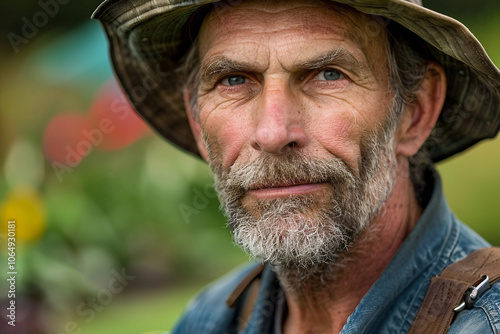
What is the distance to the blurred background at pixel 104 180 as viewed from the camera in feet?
18.7

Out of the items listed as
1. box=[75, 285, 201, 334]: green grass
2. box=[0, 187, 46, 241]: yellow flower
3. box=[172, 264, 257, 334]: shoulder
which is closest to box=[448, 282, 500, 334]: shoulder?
box=[172, 264, 257, 334]: shoulder

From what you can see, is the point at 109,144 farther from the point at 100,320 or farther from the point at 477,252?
the point at 477,252

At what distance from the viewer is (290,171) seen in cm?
206

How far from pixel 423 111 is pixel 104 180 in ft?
13.8

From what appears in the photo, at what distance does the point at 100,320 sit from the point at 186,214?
1.28m

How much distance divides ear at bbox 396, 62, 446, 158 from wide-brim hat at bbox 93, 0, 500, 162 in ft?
0.16

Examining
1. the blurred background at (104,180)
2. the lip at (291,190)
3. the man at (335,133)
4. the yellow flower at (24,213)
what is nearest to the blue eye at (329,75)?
the man at (335,133)

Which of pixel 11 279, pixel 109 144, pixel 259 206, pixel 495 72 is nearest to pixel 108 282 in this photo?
pixel 11 279

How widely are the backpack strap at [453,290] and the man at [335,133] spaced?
0.03 m

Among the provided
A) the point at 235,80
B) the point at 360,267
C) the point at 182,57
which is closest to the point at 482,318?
the point at 360,267

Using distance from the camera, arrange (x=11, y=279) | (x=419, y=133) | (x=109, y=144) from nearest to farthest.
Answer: (x=419, y=133), (x=11, y=279), (x=109, y=144)

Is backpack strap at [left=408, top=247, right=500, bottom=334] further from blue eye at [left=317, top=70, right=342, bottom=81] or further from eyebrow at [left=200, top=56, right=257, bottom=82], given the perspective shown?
eyebrow at [left=200, top=56, right=257, bottom=82]

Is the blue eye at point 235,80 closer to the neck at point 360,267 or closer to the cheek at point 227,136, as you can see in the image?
the cheek at point 227,136

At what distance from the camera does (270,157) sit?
2.06 m
